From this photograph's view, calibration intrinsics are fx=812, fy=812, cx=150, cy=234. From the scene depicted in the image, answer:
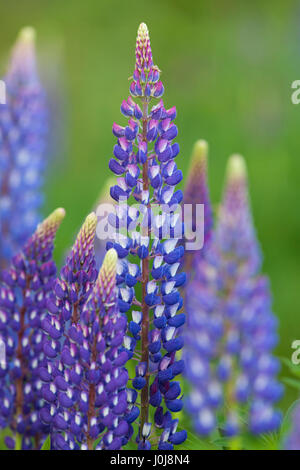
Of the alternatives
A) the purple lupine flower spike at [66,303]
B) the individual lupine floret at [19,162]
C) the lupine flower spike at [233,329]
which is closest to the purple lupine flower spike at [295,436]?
the lupine flower spike at [233,329]

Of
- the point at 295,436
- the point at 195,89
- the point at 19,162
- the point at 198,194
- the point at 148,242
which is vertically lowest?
the point at 295,436

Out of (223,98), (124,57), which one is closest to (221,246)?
(223,98)

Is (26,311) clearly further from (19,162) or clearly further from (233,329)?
(19,162)

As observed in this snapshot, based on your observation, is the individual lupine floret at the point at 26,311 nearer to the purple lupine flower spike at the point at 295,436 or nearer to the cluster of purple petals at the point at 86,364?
the cluster of purple petals at the point at 86,364

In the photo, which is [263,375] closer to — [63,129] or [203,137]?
[203,137]

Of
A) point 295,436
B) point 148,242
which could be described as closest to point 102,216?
point 148,242

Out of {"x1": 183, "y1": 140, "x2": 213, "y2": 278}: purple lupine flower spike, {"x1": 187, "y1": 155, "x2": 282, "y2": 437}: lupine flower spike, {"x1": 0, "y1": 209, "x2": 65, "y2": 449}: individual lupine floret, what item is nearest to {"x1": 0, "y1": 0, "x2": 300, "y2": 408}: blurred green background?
{"x1": 183, "y1": 140, "x2": 213, "y2": 278}: purple lupine flower spike

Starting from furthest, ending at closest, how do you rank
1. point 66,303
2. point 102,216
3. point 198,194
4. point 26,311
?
point 102,216
point 198,194
point 26,311
point 66,303
